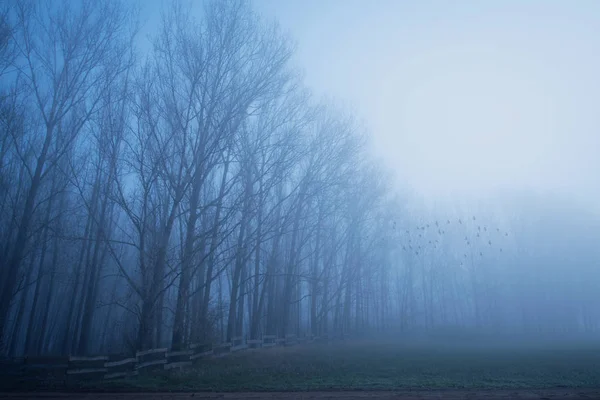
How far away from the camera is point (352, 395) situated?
8789mm

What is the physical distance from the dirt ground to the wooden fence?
7.29 ft

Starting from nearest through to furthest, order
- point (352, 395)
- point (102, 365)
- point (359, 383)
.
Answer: point (352, 395) → point (359, 383) → point (102, 365)

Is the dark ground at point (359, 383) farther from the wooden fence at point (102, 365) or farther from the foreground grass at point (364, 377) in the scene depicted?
the wooden fence at point (102, 365)

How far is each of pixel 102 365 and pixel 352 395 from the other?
7375mm

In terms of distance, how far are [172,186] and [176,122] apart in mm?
2724

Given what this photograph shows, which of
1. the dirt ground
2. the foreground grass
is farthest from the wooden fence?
the dirt ground

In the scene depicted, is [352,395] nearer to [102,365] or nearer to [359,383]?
[359,383]

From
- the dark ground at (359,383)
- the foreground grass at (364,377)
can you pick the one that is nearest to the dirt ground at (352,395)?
the dark ground at (359,383)

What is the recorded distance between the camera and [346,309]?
38.5 metres

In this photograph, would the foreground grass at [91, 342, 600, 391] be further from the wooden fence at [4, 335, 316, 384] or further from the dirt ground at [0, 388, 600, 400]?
the wooden fence at [4, 335, 316, 384]

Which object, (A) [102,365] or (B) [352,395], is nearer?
(B) [352,395]

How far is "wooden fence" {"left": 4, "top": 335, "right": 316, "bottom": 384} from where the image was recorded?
11266 mm

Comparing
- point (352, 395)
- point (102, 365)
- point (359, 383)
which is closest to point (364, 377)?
point (359, 383)

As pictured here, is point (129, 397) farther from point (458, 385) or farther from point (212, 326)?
point (212, 326)
